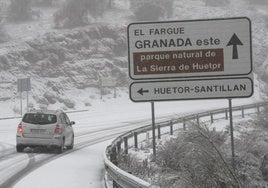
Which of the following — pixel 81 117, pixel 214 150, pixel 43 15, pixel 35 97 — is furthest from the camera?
pixel 43 15

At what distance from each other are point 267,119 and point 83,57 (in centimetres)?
3668

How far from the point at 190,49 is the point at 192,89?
2.79 feet

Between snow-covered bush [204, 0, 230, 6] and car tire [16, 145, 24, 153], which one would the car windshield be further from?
snow-covered bush [204, 0, 230, 6]

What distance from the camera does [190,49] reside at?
11.6 m

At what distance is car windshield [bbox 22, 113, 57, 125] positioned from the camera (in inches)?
826

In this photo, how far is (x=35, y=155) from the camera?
19859 mm

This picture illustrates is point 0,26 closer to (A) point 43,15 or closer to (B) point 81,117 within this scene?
(A) point 43,15

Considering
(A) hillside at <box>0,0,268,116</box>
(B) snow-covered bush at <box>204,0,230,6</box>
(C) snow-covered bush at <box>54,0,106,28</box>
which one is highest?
(B) snow-covered bush at <box>204,0,230,6</box>

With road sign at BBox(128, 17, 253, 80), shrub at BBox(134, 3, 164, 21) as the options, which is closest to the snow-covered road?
road sign at BBox(128, 17, 253, 80)

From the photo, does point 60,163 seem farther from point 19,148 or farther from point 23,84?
point 23,84

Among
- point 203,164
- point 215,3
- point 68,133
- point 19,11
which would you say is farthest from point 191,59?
point 215,3

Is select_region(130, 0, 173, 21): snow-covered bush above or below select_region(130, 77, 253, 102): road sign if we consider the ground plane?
above

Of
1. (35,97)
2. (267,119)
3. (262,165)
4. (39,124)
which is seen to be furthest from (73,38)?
(262,165)

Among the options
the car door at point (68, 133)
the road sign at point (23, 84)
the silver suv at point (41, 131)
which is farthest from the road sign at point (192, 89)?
the road sign at point (23, 84)
